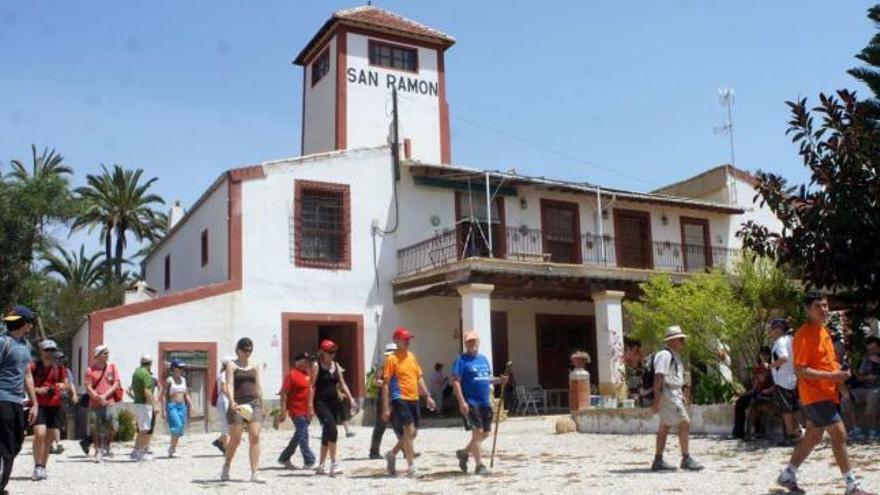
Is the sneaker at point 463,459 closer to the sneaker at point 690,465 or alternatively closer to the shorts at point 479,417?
the shorts at point 479,417

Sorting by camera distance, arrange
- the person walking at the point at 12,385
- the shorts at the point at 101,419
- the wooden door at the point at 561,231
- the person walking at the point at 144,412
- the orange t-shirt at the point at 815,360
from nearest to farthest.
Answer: the orange t-shirt at the point at 815,360 < the person walking at the point at 12,385 < the shorts at the point at 101,419 < the person walking at the point at 144,412 < the wooden door at the point at 561,231

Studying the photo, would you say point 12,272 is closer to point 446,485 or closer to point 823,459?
point 446,485

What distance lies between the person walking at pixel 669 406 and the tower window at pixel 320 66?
18386mm

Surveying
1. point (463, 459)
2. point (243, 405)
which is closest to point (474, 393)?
point (463, 459)

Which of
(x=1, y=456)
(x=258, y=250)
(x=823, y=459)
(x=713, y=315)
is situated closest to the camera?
(x=1, y=456)

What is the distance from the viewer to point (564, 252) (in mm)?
24047

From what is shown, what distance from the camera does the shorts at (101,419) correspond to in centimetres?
1210

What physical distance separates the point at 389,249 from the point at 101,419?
10.4m

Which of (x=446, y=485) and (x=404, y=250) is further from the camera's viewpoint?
(x=404, y=250)

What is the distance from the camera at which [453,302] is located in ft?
73.1

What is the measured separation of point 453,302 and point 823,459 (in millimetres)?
13430

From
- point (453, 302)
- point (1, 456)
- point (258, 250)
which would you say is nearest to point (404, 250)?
point (453, 302)

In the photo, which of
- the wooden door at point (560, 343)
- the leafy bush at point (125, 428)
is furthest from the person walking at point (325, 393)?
the wooden door at point (560, 343)

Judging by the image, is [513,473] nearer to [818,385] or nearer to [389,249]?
[818,385]
